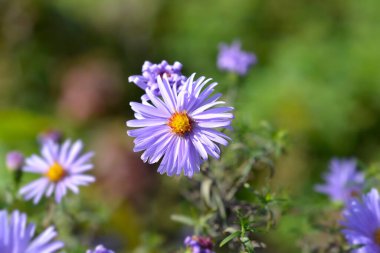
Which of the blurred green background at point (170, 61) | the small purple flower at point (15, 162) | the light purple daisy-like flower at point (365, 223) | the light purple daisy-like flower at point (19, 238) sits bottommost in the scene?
the light purple daisy-like flower at point (19, 238)

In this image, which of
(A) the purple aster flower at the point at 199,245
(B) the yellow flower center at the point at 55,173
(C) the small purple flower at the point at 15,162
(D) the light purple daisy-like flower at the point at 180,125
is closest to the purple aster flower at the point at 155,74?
(D) the light purple daisy-like flower at the point at 180,125

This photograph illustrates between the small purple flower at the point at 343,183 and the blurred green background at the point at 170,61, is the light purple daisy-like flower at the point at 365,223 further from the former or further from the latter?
the blurred green background at the point at 170,61

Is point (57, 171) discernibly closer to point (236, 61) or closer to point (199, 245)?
point (199, 245)

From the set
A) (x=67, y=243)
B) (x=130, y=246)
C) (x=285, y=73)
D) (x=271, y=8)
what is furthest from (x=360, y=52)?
(x=67, y=243)

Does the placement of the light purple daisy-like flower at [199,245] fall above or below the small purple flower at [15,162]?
below

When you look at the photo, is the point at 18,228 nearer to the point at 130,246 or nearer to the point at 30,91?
the point at 130,246

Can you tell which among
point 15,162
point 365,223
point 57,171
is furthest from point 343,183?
point 15,162

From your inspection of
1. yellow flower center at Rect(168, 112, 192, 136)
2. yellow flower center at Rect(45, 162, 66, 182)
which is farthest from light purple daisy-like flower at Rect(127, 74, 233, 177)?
yellow flower center at Rect(45, 162, 66, 182)

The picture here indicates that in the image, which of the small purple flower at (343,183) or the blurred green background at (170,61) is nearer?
the small purple flower at (343,183)
